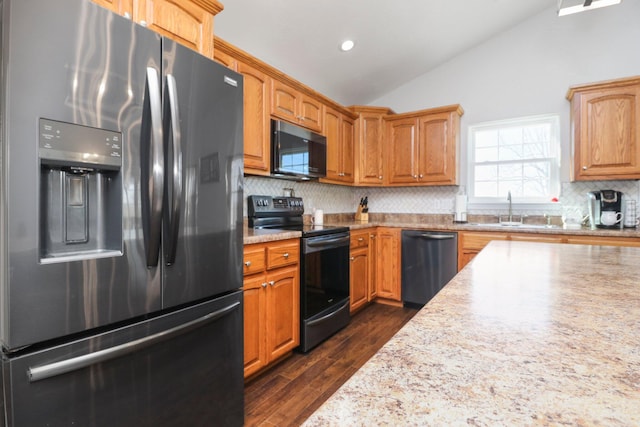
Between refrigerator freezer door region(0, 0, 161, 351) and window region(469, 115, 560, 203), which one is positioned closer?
refrigerator freezer door region(0, 0, 161, 351)

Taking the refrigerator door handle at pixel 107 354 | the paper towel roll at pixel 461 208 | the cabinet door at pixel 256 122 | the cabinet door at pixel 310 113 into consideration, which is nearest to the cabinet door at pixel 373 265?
the paper towel roll at pixel 461 208

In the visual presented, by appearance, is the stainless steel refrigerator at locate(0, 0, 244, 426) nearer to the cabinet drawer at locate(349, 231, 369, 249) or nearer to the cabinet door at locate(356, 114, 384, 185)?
the cabinet drawer at locate(349, 231, 369, 249)

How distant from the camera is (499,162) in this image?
368 centimetres

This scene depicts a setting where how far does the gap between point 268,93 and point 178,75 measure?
137cm

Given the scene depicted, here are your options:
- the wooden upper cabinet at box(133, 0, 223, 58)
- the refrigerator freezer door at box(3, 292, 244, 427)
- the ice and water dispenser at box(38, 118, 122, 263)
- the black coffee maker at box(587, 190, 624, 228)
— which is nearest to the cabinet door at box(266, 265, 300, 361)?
the refrigerator freezer door at box(3, 292, 244, 427)

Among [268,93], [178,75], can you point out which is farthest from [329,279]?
[178,75]

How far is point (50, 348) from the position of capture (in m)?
0.94

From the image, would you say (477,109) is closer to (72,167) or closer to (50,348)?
(72,167)

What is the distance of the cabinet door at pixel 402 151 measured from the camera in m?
3.75

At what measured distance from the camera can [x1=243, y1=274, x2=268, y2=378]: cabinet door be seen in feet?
6.20

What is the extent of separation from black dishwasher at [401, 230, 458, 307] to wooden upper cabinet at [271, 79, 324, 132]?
1510 millimetres

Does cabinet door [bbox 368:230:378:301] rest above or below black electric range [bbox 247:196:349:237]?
below

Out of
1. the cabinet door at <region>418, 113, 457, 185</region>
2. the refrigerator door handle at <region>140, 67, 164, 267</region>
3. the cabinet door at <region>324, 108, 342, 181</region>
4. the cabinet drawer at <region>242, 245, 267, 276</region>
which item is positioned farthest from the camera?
the cabinet door at <region>418, 113, 457, 185</region>

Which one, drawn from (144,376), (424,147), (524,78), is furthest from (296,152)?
(524,78)
